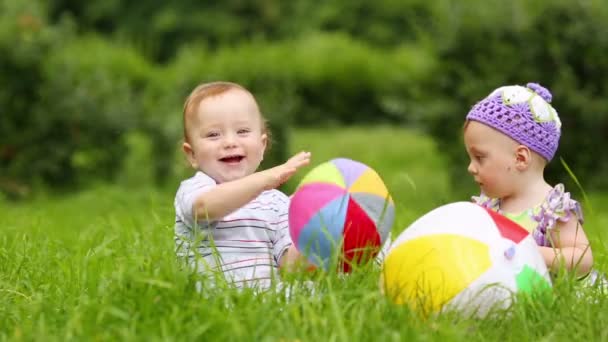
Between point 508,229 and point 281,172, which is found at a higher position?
point 281,172

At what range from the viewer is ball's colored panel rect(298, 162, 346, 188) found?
3473 mm

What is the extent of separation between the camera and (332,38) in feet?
78.7

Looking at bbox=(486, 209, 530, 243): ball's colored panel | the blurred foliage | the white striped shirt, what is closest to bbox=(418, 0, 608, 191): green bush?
the blurred foliage

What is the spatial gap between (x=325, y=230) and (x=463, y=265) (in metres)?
0.51

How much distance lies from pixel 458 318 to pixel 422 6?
27973mm

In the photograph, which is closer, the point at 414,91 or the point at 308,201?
the point at 308,201

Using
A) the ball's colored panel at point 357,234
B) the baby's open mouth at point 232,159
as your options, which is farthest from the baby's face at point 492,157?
the baby's open mouth at point 232,159

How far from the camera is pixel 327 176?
350cm

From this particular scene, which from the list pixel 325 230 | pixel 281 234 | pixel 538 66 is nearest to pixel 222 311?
pixel 325 230

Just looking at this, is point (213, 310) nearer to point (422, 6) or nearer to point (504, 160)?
point (504, 160)

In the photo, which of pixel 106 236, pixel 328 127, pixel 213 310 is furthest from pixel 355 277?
pixel 328 127

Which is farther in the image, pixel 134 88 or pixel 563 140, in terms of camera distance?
pixel 134 88

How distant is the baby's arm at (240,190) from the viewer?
12.0 ft

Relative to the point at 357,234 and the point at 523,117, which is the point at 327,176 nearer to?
the point at 357,234
